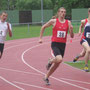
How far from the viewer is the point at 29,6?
5344cm

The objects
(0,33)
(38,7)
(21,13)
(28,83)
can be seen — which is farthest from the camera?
(38,7)

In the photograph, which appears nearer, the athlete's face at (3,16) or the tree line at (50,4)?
the athlete's face at (3,16)

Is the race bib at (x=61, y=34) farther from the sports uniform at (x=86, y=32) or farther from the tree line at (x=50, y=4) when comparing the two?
the tree line at (x=50, y=4)

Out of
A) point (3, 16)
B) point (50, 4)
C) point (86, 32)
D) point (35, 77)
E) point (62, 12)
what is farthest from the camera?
point (50, 4)

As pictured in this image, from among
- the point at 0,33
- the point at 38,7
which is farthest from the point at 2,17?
the point at 38,7

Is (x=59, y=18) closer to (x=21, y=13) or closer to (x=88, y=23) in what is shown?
(x=88, y=23)

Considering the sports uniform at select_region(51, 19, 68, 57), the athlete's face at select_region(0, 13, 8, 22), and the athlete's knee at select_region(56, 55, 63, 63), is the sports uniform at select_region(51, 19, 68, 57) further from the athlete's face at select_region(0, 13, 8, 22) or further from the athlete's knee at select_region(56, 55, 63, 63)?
the athlete's face at select_region(0, 13, 8, 22)

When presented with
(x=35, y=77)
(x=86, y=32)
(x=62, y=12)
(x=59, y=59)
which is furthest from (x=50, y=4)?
(x=59, y=59)

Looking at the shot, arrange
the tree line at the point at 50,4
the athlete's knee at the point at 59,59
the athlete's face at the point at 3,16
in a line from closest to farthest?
the athlete's knee at the point at 59,59
the athlete's face at the point at 3,16
the tree line at the point at 50,4

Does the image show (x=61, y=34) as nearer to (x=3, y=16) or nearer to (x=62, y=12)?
(x=62, y=12)

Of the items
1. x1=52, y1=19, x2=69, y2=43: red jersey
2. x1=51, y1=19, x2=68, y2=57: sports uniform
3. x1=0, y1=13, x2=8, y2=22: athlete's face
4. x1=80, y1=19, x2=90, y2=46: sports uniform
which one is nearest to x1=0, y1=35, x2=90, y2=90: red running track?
x1=51, y1=19, x2=68, y2=57: sports uniform

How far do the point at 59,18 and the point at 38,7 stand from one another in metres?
45.7

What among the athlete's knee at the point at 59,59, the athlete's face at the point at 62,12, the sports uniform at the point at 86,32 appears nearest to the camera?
the athlete's knee at the point at 59,59

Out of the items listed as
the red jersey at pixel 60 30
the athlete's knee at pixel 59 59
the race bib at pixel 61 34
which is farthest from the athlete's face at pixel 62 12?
the athlete's knee at pixel 59 59
